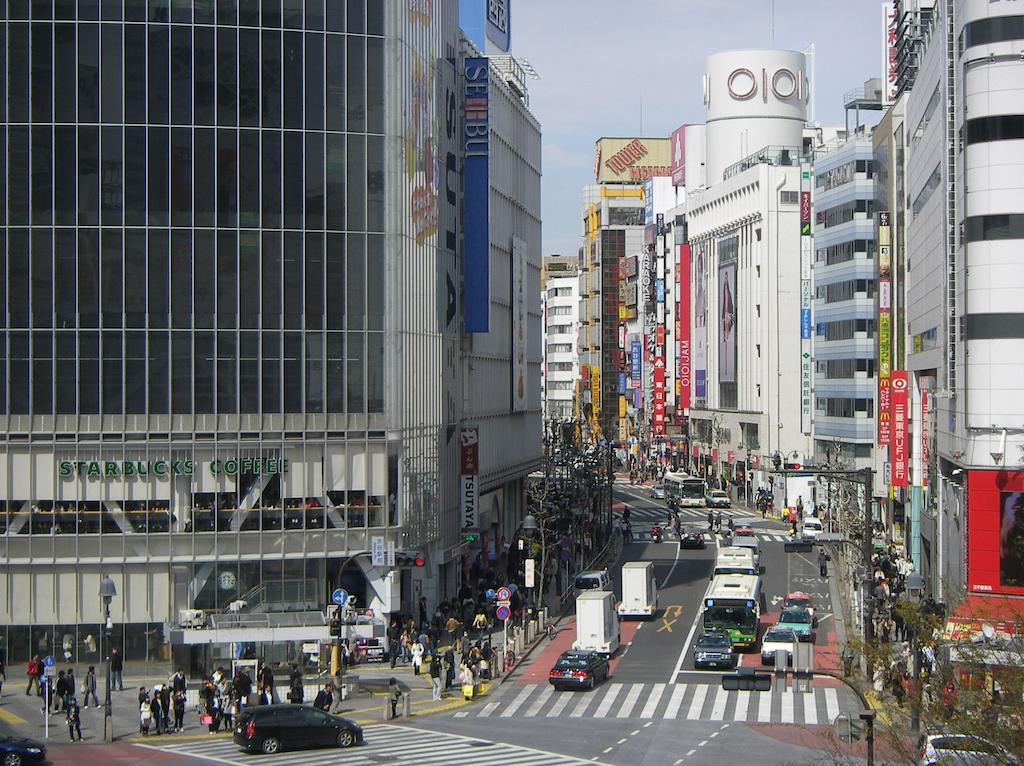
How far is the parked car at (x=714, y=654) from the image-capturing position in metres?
60.0

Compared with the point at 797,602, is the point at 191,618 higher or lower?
higher

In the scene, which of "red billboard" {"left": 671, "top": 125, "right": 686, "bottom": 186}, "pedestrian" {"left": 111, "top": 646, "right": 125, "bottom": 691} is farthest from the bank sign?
"red billboard" {"left": 671, "top": 125, "right": 686, "bottom": 186}

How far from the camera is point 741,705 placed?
53719 millimetres

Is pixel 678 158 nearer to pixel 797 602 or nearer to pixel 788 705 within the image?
pixel 797 602

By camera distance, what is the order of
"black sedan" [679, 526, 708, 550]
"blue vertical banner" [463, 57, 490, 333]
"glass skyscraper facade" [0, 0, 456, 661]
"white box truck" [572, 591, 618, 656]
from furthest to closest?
"black sedan" [679, 526, 708, 550], "blue vertical banner" [463, 57, 490, 333], "white box truck" [572, 591, 618, 656], "glass skyscraper facade" [0, 0, 456, 661]

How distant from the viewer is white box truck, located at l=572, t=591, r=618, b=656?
205ft

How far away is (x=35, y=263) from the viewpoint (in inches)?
2436

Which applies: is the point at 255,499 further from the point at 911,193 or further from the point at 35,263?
the point at 911,193

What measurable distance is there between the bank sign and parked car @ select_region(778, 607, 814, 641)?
21936 mm

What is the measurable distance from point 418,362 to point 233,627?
16.2 meters

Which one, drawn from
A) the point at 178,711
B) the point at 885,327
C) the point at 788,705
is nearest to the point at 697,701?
the point at 788,705

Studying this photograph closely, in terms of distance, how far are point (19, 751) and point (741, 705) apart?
23.2 metres

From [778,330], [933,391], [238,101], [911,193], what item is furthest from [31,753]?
[778,330]

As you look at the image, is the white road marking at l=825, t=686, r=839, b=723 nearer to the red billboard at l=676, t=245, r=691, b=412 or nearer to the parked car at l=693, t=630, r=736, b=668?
the parked car at l=693, t=630, r=736, b=668
